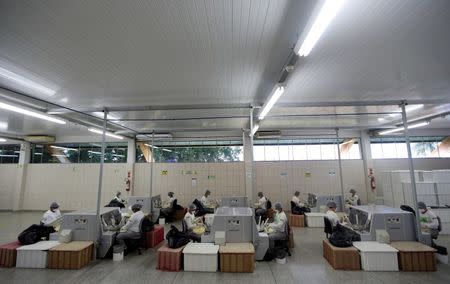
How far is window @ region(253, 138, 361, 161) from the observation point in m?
10.6

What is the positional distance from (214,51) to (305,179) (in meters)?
8.67

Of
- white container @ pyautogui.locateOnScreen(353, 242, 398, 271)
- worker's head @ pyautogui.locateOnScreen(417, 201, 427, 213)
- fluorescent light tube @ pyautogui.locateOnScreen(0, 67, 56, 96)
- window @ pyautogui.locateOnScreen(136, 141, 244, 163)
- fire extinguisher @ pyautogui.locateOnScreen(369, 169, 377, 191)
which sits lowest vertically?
white container @ pyautogui.locateOnScreen(353, 242, 398, 271)

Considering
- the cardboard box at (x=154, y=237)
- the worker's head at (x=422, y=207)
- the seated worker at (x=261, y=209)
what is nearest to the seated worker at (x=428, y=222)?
the worker's head at (x=422, y=207)

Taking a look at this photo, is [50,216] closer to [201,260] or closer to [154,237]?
[154,237]

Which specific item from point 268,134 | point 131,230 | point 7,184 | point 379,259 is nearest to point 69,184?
point 7,184

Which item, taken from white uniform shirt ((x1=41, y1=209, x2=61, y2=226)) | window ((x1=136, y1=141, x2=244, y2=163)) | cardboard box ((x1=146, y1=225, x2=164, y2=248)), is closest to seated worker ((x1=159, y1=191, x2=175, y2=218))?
cardboard box ((x1=146, y1=225, x2=164, y2=248))

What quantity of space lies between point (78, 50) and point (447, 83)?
7.37 m

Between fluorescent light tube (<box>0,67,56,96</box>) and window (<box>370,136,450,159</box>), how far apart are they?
12.4m

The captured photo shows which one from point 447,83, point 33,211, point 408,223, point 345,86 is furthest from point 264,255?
point 33,211

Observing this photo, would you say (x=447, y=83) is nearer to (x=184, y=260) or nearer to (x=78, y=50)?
(x=184, y=260)

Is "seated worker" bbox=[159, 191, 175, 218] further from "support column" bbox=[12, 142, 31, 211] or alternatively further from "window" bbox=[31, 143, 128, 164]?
"support column" bbox=[12, 142, 31, 211]

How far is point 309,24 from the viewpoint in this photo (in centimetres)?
228

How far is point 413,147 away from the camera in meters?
10.3

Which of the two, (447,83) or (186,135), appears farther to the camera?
(186,135)
